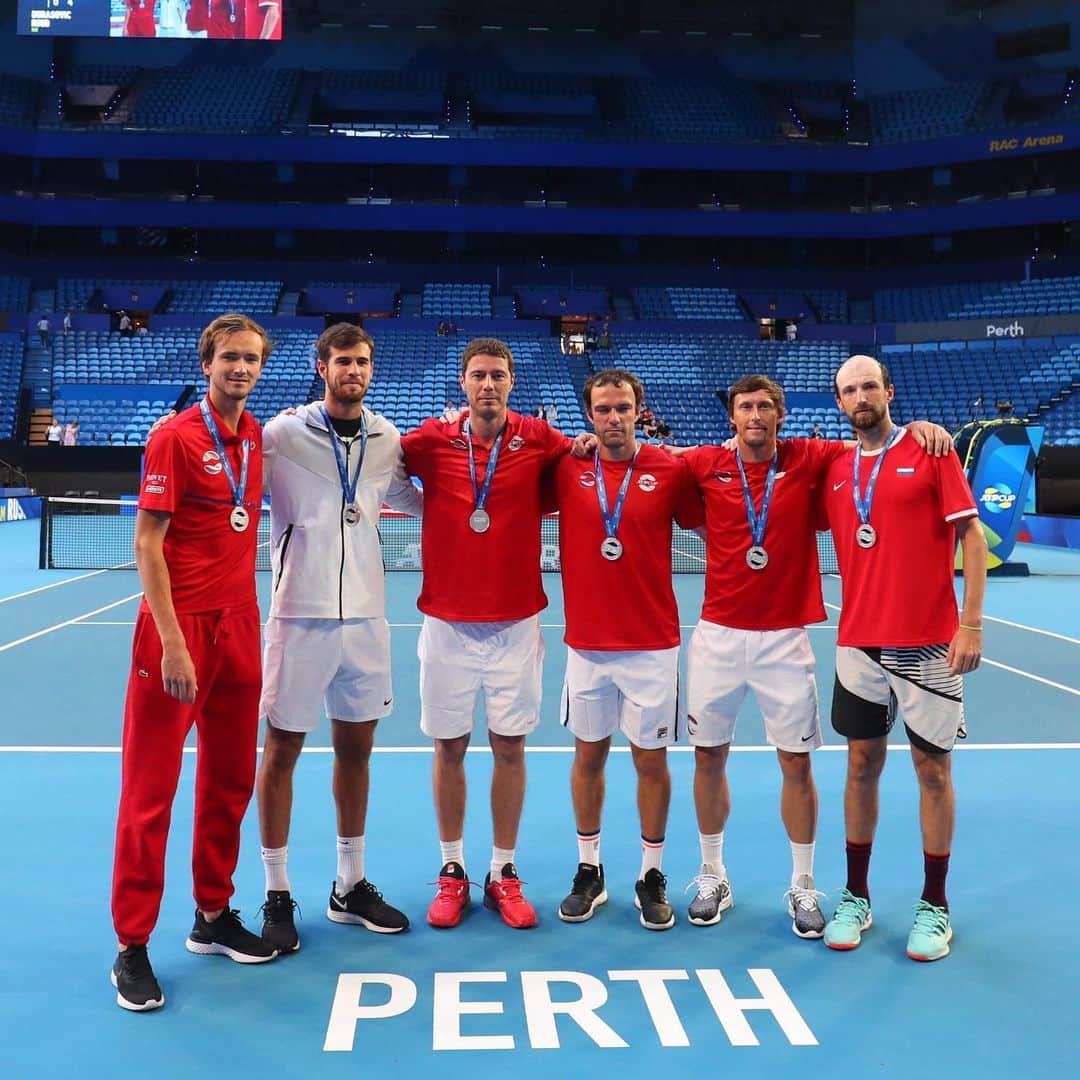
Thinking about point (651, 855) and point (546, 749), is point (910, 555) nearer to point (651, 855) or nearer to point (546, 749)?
point (651, 855)

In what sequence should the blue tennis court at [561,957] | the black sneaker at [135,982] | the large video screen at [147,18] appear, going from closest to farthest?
the blue tennis court at [561,957] → the black sneaker at [135,982] → the large video screen at [147,18]

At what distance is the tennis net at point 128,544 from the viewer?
1628 centimetres

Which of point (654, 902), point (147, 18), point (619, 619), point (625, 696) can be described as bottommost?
point (654, 902)

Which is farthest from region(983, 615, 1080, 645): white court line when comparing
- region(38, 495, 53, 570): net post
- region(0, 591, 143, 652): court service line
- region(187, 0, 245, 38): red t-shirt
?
region(187, 0, 245, 38): red t-shirt

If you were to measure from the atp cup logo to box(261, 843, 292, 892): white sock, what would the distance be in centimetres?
1381

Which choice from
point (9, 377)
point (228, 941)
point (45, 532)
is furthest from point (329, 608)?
point (9, 377)

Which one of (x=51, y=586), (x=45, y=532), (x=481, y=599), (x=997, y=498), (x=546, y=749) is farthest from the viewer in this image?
(x=45, y=532)

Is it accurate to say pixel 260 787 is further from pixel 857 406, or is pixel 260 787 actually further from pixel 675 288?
pixel 675 288

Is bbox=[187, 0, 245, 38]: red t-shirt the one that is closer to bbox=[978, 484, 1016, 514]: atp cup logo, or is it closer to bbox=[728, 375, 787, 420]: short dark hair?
bbox=[978, 484, 1016, 514]: atp cup logo

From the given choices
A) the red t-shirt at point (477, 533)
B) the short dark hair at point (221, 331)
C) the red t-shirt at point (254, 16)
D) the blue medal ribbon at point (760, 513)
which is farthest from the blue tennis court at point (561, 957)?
the red t-shirt at point (254, 16)

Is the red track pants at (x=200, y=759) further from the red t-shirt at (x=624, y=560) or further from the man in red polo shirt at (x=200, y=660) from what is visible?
the red t-shirt at (x=624, y=560)

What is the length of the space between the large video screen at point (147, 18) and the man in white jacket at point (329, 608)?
32928mm

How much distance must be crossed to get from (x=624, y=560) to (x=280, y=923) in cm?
183

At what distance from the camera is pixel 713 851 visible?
166 inches
